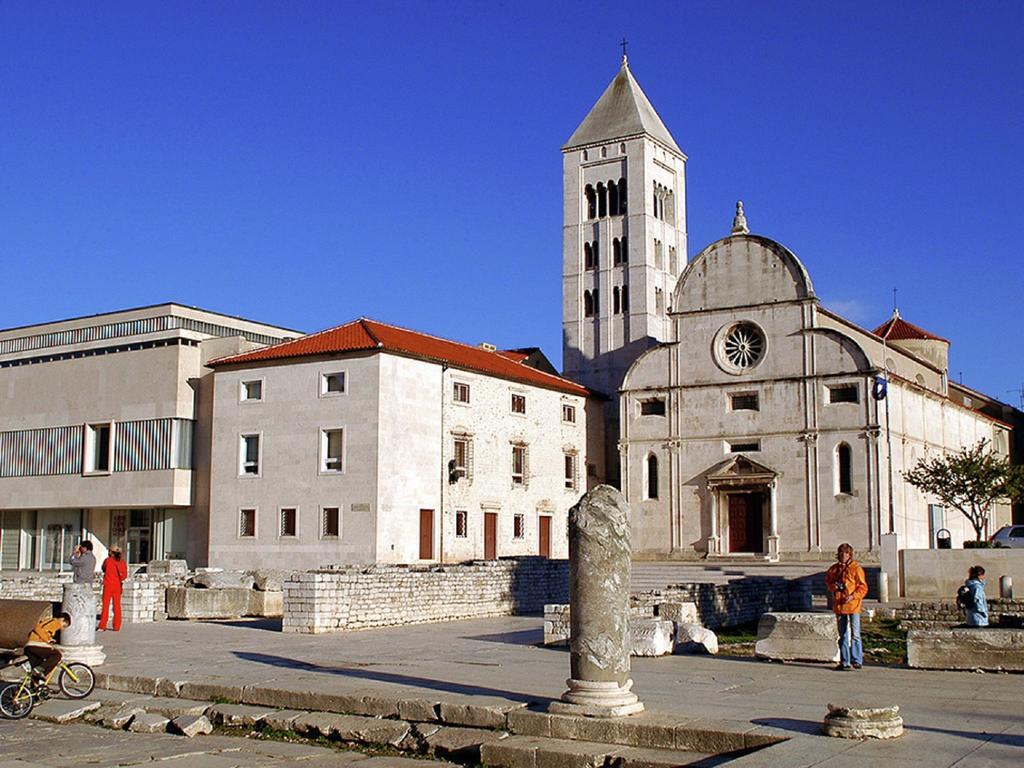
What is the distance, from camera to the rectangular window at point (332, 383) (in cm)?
4241

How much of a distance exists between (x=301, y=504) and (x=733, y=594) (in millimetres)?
19287

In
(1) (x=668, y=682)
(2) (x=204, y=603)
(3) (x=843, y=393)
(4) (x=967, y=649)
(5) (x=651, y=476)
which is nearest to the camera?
(1) (x=668, y=682)

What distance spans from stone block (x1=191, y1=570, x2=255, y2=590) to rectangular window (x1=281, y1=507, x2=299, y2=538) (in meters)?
10.6

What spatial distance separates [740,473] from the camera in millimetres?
49844

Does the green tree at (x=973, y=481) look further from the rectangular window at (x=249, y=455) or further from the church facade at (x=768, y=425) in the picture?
the rectangular window at (x=249, y=455)

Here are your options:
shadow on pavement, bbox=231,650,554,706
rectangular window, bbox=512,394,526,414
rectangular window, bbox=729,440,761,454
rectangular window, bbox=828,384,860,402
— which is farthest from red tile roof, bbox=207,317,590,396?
shadow on pavement, bbox=231,650,554,706

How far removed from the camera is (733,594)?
93.9 feet

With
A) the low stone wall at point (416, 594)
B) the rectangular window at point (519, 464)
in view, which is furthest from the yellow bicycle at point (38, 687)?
the rectangular window at point (519, 464)

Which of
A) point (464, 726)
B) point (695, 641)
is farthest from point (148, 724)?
point (695, 641)

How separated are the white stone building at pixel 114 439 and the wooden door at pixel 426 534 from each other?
31.2 feet

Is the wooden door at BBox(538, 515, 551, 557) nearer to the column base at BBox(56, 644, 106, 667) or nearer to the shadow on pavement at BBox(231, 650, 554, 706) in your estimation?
the shadow on pavement at BBox(231, 650, 554, 706)

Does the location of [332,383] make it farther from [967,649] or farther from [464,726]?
[464,726]

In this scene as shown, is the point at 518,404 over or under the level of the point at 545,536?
over

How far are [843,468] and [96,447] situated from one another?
31.4 metres
